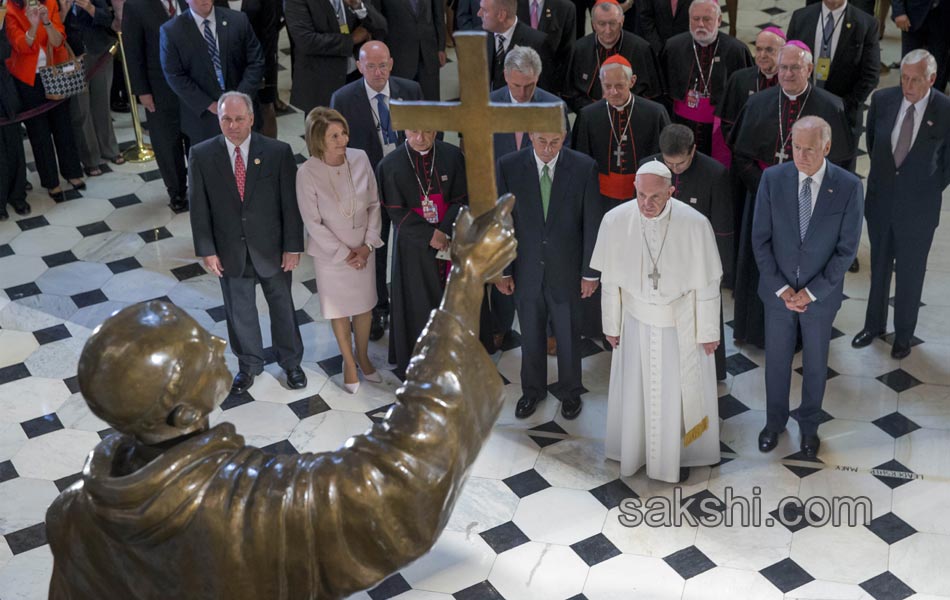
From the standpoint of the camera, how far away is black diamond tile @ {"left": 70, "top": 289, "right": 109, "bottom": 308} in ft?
28.6

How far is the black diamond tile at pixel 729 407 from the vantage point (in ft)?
23.6

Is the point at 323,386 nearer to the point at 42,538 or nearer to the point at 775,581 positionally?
the point at 42,538

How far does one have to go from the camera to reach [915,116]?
285 inches

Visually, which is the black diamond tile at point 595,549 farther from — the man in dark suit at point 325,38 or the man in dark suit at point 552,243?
the man in dark suit at point 325,38

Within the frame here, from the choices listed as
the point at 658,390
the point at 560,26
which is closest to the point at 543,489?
the point at 658,390

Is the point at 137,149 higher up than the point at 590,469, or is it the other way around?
the point at 137,149

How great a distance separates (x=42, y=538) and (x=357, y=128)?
10.2 feet

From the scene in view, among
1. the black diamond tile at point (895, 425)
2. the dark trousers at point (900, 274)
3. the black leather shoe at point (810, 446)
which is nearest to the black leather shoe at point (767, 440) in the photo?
the black leather shoe at point (810, 446)

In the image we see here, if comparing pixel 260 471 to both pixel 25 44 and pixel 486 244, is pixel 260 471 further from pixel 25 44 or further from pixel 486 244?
pixel 25 44

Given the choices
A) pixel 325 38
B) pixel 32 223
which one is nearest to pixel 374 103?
pixel 325 38

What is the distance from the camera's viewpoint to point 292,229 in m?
7.29

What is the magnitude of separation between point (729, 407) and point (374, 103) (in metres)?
2.90

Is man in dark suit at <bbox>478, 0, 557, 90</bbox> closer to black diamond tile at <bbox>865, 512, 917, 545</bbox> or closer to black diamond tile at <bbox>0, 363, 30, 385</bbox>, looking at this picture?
black diamond tile at <bbox>0, 363, 30, 385</bbox>

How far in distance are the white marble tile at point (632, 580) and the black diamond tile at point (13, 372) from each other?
3906mm
